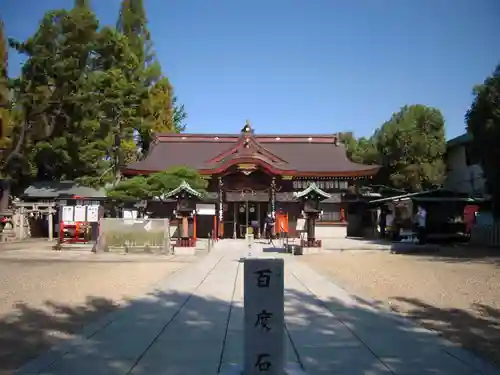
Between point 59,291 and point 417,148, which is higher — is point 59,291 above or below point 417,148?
below

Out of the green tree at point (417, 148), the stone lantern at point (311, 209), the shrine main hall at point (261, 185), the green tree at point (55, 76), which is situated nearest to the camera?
the stone lantern at point (311, 209)

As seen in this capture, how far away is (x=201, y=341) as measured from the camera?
17.8ft

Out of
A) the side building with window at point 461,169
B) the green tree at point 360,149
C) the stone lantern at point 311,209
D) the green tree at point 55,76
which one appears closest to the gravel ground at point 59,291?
the stone lantern at point 311,209

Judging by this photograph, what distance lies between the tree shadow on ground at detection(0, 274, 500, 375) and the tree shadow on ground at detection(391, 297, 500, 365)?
34 centimetres

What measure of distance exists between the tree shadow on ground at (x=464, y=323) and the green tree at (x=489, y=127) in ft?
37.2

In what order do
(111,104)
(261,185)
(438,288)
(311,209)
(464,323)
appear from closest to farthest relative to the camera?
(464,323), (438,288), (311,209), (111,104), (261,185)

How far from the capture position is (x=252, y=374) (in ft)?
12.5

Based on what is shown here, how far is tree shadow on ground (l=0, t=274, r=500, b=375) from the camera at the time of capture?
452cm

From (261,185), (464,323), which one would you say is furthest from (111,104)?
(464,323)

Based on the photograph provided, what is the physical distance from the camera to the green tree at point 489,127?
1673 centimetres

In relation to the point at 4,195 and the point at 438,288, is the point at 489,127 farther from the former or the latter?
the point at 4,195

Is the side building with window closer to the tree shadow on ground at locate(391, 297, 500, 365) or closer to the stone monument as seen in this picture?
the tree shadow on ground at locate(391, 297, 500, 365)

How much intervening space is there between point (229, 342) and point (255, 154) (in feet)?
79.0

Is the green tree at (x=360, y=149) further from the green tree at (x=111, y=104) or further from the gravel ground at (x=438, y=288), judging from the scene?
the gravel ground at (x=438, y=288)
